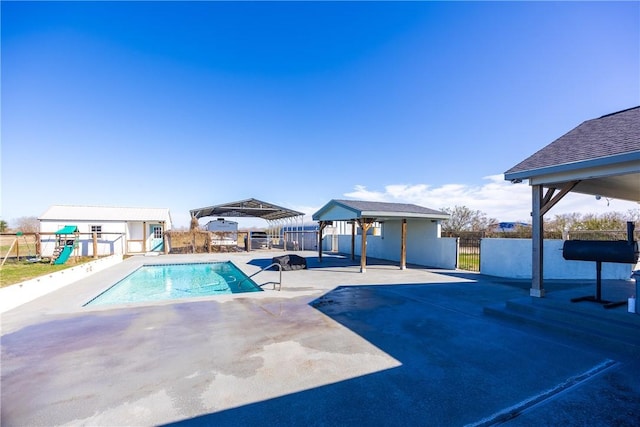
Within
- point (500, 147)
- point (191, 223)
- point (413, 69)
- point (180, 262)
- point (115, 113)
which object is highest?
point (413, 69)

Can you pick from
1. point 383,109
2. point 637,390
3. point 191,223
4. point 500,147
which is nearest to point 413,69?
point 383,109

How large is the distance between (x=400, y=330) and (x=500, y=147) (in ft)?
44.4

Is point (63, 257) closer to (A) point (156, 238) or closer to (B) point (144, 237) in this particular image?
(B) point (144, 237)

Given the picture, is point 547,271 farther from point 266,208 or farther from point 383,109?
point 266,208

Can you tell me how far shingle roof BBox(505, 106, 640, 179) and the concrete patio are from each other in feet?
8.47

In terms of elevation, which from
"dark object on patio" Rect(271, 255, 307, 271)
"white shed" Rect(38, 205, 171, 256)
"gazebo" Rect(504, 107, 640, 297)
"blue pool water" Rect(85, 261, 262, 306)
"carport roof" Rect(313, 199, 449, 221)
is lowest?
"blue pool water" Rect(85, 261, 262, 306)

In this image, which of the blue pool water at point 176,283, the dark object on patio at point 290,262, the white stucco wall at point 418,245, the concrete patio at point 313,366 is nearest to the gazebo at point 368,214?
the white stucco wall at point 418,245

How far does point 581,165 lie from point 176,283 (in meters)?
12.6

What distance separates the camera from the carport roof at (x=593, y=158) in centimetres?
447

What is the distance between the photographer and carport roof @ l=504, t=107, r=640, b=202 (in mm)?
4473

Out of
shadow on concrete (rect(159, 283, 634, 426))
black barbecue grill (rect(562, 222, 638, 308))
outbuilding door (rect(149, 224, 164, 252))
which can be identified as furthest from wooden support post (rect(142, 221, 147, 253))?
black barbecue grill (rect(562, 222, 638, 308))

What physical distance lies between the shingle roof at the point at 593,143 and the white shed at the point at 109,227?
2062cm

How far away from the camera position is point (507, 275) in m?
10.0

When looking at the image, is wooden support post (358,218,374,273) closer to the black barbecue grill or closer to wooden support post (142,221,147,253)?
the black barbecue grill
